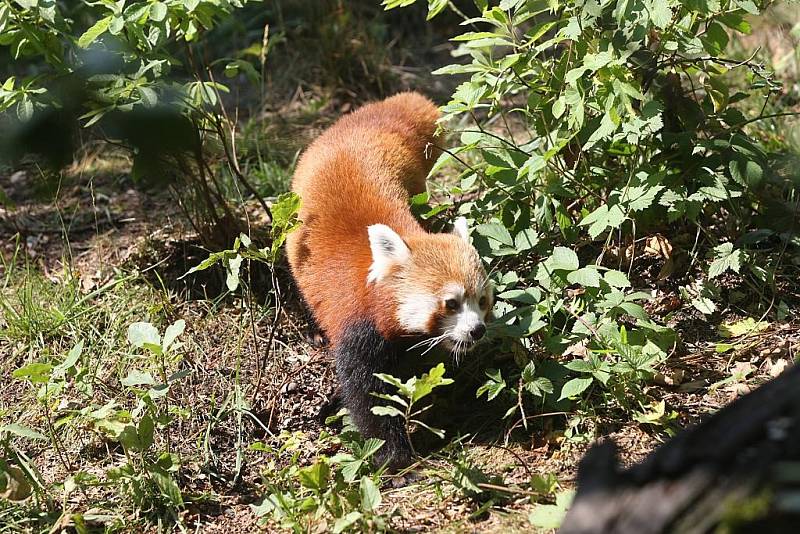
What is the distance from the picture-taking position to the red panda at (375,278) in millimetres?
3701

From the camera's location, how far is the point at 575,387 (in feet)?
11.1

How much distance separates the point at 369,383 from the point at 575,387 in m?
0.95

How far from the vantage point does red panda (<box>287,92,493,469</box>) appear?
3.70m

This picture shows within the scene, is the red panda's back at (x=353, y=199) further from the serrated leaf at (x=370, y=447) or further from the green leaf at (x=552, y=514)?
the green leaf at (x=552, y=514)

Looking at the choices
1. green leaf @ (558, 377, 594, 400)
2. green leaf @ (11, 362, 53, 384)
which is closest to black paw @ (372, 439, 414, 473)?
green leaf @ (558, 377, 594, 400)

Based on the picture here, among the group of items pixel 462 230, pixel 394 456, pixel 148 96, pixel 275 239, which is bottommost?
pixel 394 456

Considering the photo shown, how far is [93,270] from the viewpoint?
16.4 ft

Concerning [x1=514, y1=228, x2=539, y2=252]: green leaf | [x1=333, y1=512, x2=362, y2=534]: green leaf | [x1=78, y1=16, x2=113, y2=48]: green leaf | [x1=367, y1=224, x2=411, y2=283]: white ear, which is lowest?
[x1=333, y1=512, x2=362, y2=534]: green leaf

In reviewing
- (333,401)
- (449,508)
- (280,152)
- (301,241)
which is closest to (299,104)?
(280,152)

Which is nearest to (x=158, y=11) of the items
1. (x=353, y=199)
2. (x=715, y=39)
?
(x=353, y=199)

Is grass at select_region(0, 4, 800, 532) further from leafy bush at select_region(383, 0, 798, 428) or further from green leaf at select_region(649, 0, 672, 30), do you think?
green leaf at select_region(649, 0, 672, 30)

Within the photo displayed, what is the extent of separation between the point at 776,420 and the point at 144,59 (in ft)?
10.7

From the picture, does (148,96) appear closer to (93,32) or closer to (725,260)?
(93,32)

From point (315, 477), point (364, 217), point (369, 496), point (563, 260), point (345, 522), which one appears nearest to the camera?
point (345, 522)
